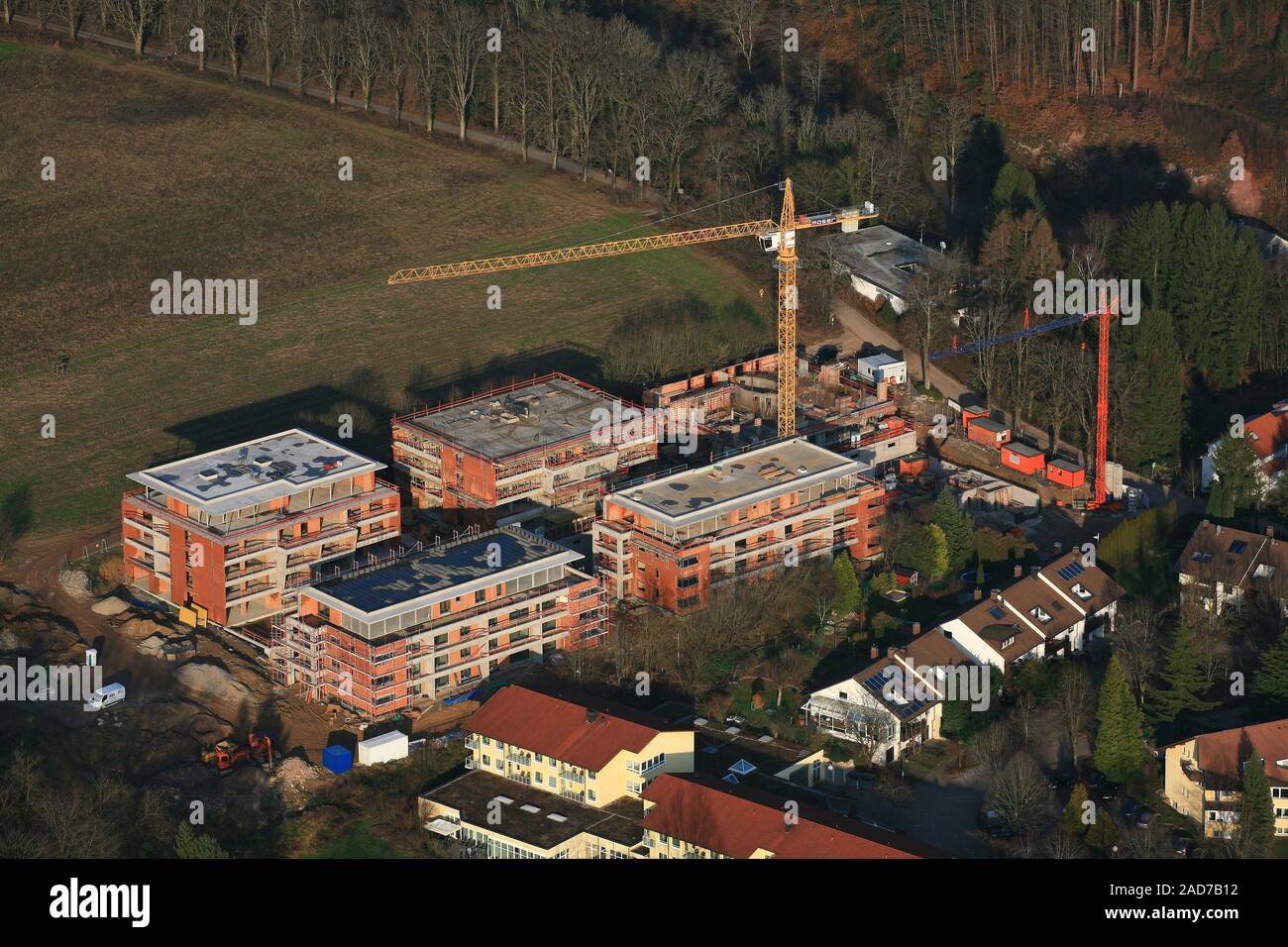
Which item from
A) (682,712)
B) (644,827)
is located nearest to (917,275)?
(682,712)

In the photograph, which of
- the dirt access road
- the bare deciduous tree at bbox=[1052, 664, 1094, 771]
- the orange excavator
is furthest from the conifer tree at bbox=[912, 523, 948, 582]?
the orange excavator

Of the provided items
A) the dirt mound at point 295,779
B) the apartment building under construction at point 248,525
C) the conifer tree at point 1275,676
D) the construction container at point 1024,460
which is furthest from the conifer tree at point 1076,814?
the apartment building under construction at point 248,525

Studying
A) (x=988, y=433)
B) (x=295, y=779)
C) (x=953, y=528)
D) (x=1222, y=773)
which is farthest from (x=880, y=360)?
(x=295, y=779)

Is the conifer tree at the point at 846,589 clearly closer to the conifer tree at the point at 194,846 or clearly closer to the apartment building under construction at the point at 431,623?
the apartment building under construction at the point at 431,623

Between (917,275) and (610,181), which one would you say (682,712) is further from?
(610,181)

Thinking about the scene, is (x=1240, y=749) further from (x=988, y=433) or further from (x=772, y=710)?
(x=988, y=433)
